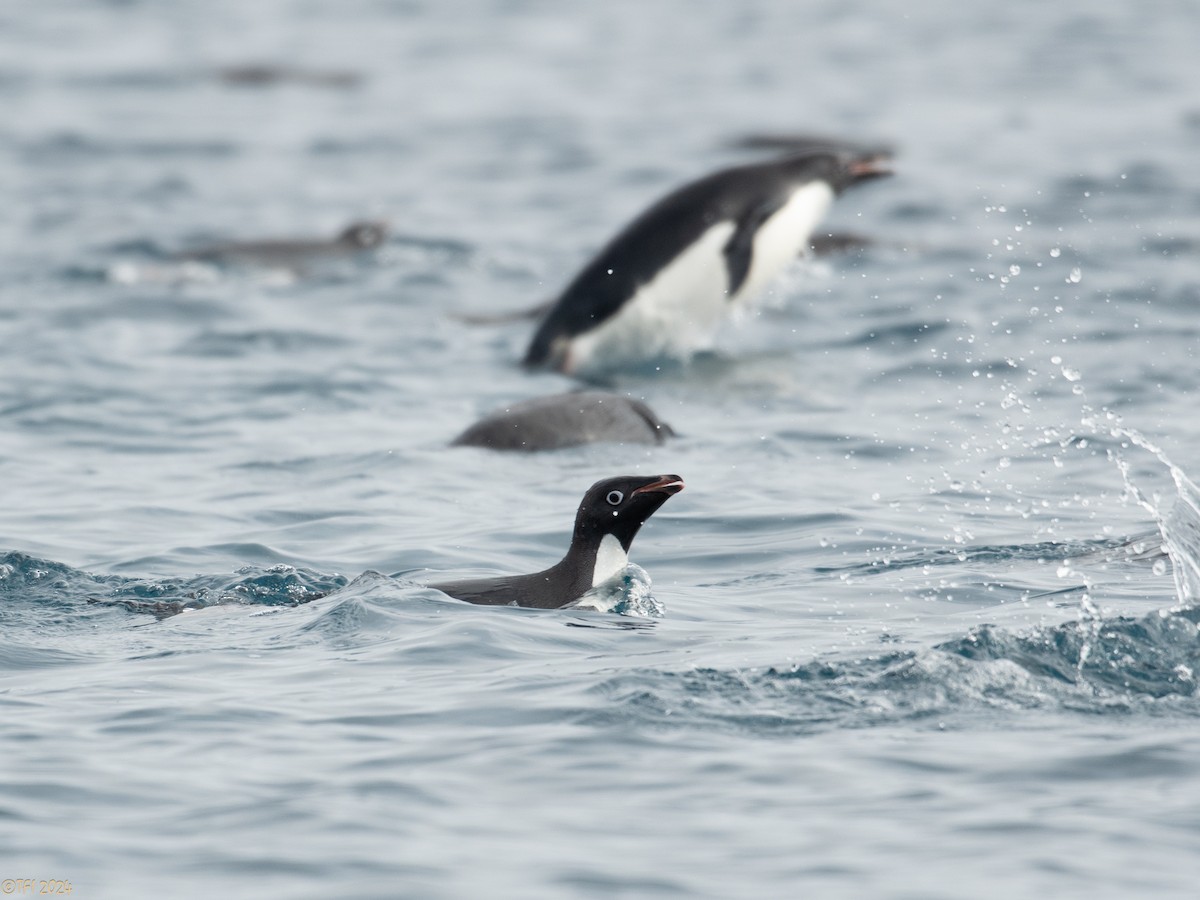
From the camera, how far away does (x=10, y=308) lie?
16.4 m

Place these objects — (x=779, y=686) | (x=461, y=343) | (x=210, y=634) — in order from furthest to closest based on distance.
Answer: (x=461, y=343), (x=210, y=634), (x=779, y=686)

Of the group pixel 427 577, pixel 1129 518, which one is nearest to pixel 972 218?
pixel 1129 518

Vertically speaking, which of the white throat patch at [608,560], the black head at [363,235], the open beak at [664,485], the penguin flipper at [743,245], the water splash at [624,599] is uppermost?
the black head at [363,235]

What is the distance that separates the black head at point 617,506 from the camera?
8242 millimetres

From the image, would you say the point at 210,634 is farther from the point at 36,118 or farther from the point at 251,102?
the point at 251,102

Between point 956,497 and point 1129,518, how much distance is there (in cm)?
99

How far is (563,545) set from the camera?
31.1 feet

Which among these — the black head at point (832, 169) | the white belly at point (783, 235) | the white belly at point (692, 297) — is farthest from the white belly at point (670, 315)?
the black head at point (832, 169)

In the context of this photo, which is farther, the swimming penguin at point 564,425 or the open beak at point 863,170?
the open beak at point 863,170

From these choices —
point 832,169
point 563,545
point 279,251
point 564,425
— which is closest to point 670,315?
point 832,169

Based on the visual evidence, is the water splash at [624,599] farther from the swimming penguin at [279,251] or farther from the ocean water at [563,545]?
the swimming penguin at [279,251]

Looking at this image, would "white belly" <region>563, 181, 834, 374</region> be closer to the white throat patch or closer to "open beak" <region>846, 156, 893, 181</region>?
"open beak" <region>846, 156, 893, 181</region>

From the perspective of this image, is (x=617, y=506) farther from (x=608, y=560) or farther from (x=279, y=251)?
(x=279, y=251)

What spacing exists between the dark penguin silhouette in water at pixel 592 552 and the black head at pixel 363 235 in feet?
35.3
